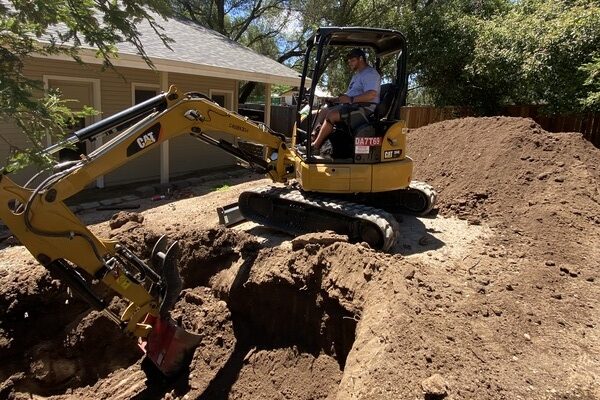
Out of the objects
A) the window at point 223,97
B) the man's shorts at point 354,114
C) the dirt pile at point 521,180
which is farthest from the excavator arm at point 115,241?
the window at point 223,97

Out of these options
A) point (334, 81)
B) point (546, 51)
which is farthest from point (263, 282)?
point (334, 81)

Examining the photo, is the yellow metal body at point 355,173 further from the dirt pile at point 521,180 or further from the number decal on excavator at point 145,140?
the number decal on excavator at point 145,140

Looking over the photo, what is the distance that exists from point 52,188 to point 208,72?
8.01 meters

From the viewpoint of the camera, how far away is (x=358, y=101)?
6066 millimetres

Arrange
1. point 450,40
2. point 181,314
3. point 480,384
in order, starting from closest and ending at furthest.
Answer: point 480,384
point 181,314
point 450,40

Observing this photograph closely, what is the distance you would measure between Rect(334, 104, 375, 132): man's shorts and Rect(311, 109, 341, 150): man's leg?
0.06 meters

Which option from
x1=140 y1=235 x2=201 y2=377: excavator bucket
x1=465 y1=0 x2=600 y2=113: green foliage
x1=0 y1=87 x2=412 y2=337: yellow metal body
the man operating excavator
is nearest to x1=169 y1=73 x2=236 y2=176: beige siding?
x1=0 y1=87 x2=412 y2=337: yellow metal body

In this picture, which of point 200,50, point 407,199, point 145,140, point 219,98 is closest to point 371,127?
point 407,199

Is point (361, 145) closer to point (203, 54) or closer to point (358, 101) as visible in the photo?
point (358, 101)

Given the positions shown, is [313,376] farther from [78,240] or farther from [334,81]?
[334,81]

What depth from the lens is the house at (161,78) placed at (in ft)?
30.8

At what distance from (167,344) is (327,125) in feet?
10.9

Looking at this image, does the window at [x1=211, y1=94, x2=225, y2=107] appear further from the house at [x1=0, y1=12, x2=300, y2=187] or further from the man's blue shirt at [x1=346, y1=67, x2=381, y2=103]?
the man's blue shirt at [x1=346, y1=67, x2=381, y2=103]

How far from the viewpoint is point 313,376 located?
14.1 feet
